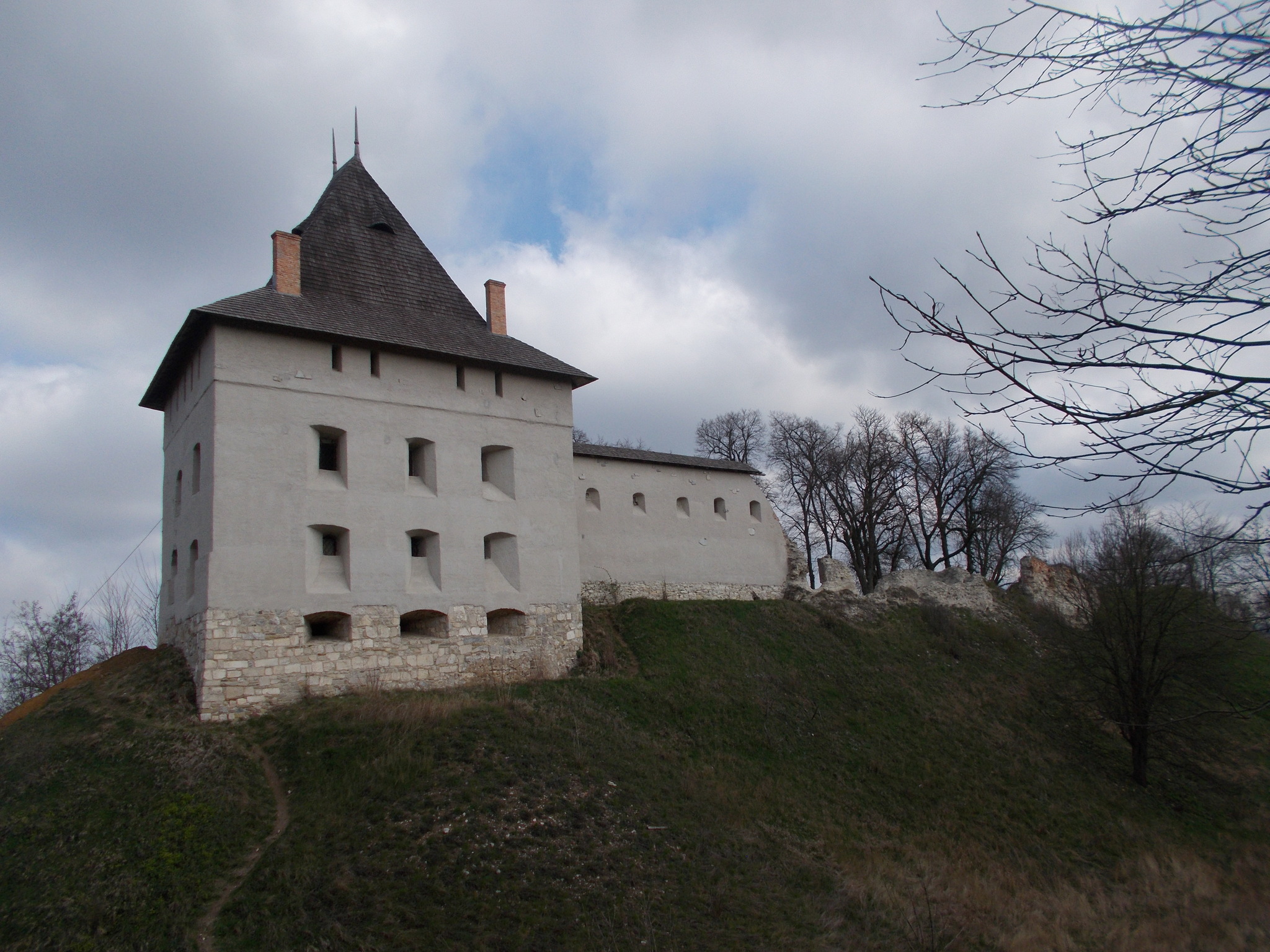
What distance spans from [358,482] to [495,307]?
598 cm

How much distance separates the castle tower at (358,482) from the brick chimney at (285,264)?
36 mm

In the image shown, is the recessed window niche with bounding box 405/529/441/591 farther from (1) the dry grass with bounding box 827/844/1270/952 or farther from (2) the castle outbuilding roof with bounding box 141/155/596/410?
(1) the dry grass with bounding box 827/844/1270/952

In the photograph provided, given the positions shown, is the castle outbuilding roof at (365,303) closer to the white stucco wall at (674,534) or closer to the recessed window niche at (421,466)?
the recessed window niche at (421,466)

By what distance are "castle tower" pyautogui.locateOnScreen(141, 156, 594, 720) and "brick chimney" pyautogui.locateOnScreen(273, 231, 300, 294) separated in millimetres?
36

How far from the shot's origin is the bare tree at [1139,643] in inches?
716

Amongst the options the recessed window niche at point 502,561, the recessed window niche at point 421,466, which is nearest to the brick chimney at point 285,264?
the recessed window niche at point 421,466

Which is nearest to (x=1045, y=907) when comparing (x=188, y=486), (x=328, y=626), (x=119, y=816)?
(x=328, y=626)

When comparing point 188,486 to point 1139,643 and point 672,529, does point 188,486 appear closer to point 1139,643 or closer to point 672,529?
point 672,529

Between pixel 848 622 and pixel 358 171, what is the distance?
55.9 ft

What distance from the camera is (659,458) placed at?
2258cm

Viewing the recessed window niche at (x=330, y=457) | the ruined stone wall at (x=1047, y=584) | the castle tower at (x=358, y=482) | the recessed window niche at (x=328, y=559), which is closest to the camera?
→ the castle tower at (x=358, y=482)

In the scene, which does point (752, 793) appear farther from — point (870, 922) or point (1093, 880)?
point (1093, 880)

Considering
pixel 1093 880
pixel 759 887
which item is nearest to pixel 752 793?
pixel 759 887

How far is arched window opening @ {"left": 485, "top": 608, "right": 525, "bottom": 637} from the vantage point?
57.1 ft
